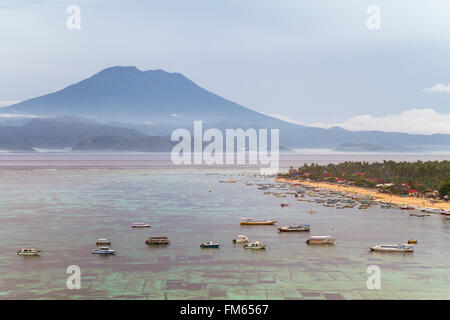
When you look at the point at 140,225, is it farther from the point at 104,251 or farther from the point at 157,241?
the point at 104,251

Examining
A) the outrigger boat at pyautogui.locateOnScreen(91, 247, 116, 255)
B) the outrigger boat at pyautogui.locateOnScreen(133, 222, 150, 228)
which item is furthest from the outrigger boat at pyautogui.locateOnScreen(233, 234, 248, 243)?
the outrigger boat at pyautogui.locateOnScreen(133, 222, 150, 228)

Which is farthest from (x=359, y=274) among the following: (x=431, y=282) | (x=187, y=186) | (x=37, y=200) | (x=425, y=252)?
(x=187, y=186)

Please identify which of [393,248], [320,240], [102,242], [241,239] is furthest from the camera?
[241,239]

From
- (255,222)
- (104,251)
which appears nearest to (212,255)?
(104,251)

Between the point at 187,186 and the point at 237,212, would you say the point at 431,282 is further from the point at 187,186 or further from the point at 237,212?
the point at 187,186

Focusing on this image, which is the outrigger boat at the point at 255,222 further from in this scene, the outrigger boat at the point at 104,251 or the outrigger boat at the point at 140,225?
the outrigger boat at the point at 104,251

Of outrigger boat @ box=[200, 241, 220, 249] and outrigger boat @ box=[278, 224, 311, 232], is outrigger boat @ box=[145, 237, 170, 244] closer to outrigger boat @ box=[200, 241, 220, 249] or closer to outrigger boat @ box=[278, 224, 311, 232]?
outrigger boat @ box=[200, 241, 220, 249]
